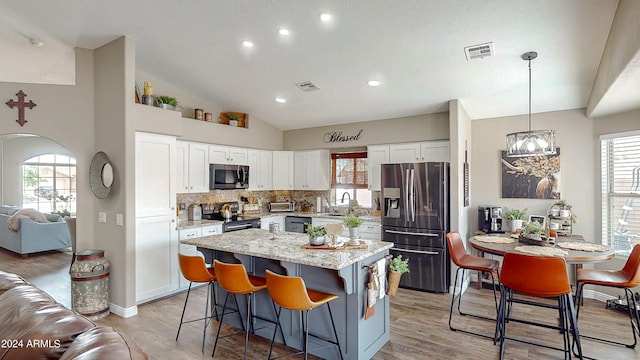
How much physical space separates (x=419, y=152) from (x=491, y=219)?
1.43 m

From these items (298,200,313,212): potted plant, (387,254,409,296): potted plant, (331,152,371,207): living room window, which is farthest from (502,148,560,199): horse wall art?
(298,200,313,212): potted plant

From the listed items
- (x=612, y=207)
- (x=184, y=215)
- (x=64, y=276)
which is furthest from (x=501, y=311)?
(x=64, y=276)

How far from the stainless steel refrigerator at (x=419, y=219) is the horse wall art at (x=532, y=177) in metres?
1.16

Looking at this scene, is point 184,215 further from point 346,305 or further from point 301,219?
point 346,305

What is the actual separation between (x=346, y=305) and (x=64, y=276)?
5.06 m

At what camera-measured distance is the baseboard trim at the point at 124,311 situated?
379 centimetres

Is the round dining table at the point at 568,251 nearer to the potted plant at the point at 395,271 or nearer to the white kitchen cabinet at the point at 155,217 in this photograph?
the potted plant at the point at 395,271

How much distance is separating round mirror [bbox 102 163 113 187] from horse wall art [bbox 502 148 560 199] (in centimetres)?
535

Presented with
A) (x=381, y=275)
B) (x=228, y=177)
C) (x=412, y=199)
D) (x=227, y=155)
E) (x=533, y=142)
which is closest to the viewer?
(x=381, y=275)

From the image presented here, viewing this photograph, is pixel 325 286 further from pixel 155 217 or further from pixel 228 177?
pixel 228 177

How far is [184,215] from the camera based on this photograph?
17.5 feet

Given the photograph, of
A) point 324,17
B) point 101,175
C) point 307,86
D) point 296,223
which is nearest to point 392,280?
point 324,17

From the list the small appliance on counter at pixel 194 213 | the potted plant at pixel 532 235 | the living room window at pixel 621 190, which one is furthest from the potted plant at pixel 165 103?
the living room window at pixel 621 190

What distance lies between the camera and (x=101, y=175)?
13.1 ft
